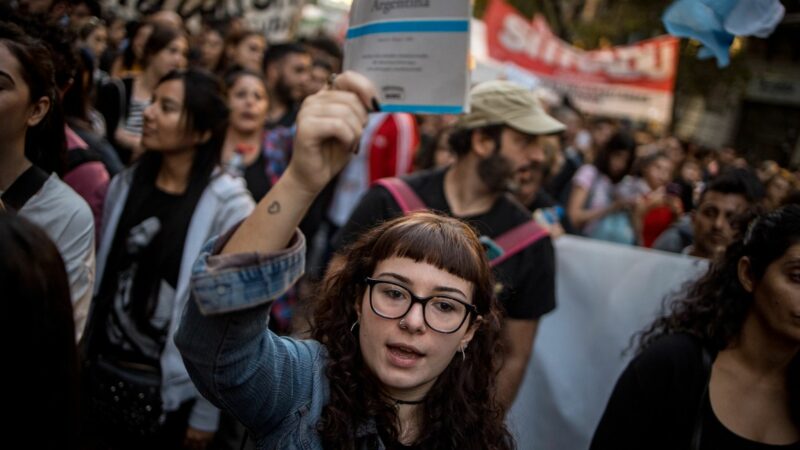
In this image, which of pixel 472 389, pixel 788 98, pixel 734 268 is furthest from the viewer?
pixel 788 98

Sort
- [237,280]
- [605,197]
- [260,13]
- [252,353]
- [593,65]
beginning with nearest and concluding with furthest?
[237,280], [252,353], [605,197], [260,13], [593,65]

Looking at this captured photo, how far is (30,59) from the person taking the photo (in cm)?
200

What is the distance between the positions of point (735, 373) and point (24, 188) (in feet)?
7.50

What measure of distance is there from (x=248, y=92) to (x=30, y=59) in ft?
7.33

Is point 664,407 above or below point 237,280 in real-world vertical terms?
below

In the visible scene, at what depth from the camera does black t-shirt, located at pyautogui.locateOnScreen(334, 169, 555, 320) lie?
280cm

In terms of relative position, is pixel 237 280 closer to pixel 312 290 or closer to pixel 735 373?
pixel 312 290

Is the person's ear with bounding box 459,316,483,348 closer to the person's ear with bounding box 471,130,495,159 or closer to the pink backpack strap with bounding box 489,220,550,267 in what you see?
the pink backpack strap with bounding box 489,220,550,267

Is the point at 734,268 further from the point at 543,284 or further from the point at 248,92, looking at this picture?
the point at 248,92

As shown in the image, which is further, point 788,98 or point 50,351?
point 788,98

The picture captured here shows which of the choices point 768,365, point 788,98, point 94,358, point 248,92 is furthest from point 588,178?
point 788,98

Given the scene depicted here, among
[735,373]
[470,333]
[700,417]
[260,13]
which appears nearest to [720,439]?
[700,417]

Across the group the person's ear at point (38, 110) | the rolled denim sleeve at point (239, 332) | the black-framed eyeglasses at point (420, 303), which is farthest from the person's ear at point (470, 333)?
the person's ear at point (38, 110)

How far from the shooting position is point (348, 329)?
1.63 metres
